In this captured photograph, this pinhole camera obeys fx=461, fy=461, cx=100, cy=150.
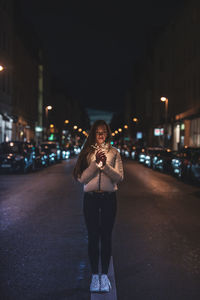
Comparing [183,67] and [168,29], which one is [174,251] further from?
[168,29]

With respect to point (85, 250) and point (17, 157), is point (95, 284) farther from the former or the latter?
point (17, 157)

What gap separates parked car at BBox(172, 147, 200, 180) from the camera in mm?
20423

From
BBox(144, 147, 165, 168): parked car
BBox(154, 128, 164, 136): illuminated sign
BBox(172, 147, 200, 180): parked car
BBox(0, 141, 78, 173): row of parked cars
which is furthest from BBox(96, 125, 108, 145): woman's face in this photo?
BBox(154, 128, 164, 136): illuminated sign

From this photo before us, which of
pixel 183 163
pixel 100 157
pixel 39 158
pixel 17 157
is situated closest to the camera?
pixel 100 157

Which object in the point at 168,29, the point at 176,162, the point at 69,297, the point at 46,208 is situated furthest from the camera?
the point at 168,29

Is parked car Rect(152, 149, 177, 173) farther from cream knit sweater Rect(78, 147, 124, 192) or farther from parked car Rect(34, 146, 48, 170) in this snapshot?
cream knit sweater Rect(78, 147, 124, 192)

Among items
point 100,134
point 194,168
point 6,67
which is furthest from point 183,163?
point 6,67

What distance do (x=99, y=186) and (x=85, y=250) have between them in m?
2.45

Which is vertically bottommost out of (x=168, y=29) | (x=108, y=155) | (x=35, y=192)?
(x=35, y=192)

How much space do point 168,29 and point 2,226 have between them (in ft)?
200

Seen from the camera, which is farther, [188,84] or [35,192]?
[188,84]

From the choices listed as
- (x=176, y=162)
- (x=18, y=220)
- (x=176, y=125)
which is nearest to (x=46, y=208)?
(x=18, y=220)

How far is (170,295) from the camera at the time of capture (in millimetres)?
4891

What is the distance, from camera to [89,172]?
494 cm
